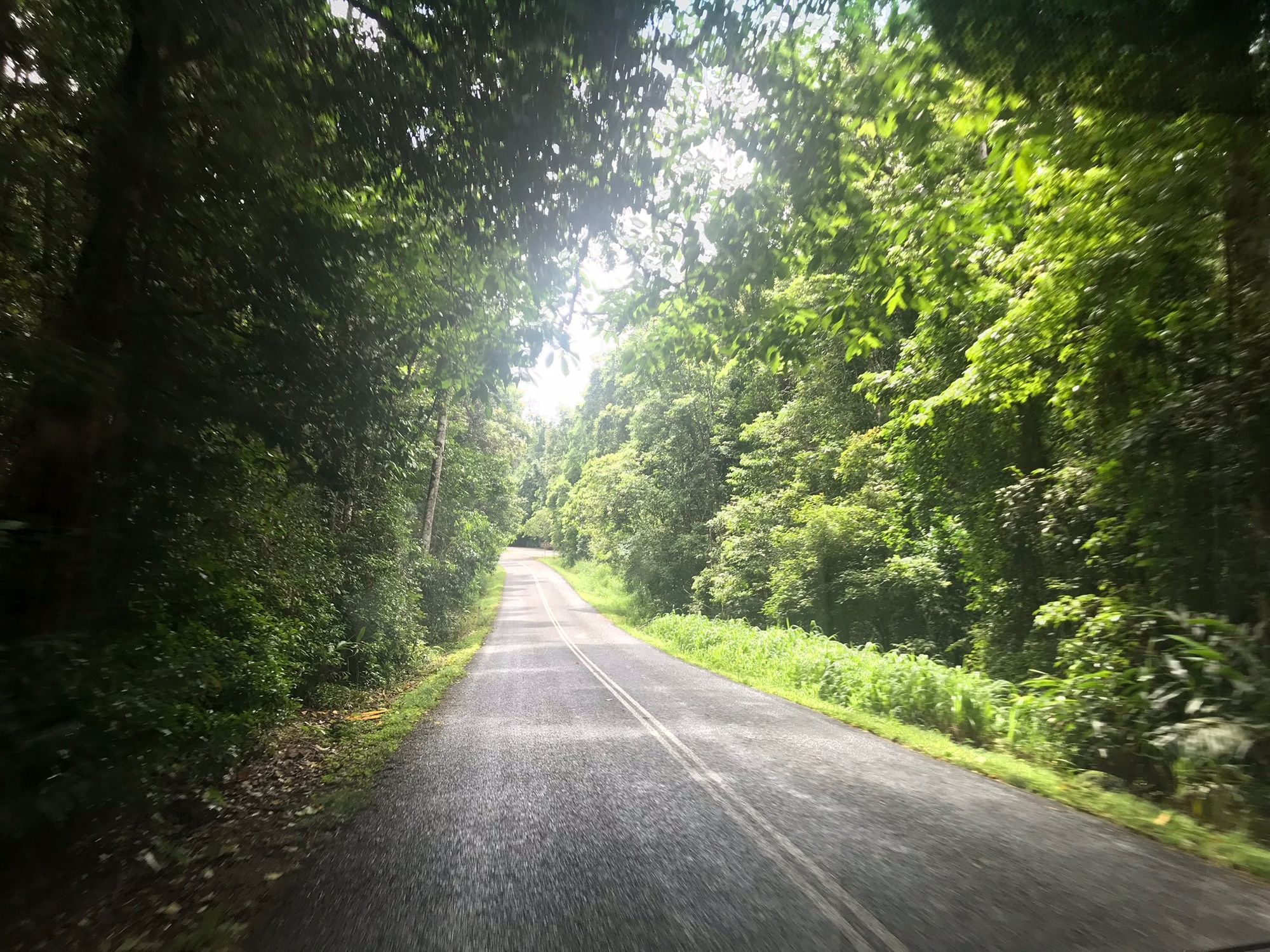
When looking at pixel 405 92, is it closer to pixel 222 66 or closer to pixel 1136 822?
pixel 222 66

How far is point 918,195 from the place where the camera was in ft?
20.8

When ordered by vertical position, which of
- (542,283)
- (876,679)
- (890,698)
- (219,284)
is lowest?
(890,698)

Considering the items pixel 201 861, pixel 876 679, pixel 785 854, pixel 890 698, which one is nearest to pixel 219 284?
pixel 201 861

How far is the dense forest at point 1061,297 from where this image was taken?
4852 millimetres

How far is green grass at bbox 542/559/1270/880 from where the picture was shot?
4.76m

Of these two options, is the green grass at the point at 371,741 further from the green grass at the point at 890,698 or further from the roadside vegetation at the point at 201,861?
the green grass at the point at 890,698

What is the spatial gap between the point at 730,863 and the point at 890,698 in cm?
639

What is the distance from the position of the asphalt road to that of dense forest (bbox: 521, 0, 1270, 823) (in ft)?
5.74

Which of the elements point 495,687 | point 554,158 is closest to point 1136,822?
point 554,158

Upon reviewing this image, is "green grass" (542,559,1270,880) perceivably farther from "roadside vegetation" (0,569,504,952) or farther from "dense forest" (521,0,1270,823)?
"roadside vegetation" (0,569,504,952)

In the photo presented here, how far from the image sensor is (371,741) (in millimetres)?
8125

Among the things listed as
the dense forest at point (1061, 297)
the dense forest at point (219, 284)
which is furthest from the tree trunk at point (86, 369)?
the dense forest at point (1061, 297)

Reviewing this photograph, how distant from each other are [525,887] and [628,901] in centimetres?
61

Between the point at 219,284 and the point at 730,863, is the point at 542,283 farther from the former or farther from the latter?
the point at 730,863
